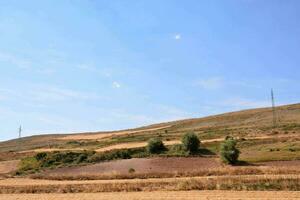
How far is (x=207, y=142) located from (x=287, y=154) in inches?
822

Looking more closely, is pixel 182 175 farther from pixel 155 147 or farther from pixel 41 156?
pixel 41 156

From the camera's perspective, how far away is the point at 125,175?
2115 inches

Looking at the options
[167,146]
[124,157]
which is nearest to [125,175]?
[124,157]

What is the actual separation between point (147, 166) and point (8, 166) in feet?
113

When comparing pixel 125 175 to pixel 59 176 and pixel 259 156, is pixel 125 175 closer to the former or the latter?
pixel 59 176

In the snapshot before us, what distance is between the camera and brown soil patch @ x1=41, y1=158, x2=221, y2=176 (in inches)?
2231

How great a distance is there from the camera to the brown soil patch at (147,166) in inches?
2231

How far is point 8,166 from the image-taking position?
3219 inches

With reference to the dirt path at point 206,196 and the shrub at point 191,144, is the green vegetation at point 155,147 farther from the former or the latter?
the dirt path at point 206,196

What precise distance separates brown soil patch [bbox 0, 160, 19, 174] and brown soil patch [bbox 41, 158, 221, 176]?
15.2 meters

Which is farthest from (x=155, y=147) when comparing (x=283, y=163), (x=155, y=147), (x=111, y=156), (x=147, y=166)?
(x=283, y=163)

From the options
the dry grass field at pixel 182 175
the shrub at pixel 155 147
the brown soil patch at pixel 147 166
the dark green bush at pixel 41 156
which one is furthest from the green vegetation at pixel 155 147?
the dark green bush at pixel 41 156

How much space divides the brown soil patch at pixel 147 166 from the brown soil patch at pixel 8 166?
15.2 m

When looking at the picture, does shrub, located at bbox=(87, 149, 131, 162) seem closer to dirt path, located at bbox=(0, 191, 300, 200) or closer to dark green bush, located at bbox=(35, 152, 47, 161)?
dark green bush, located at bbox=(35, 152, 47, 161)
